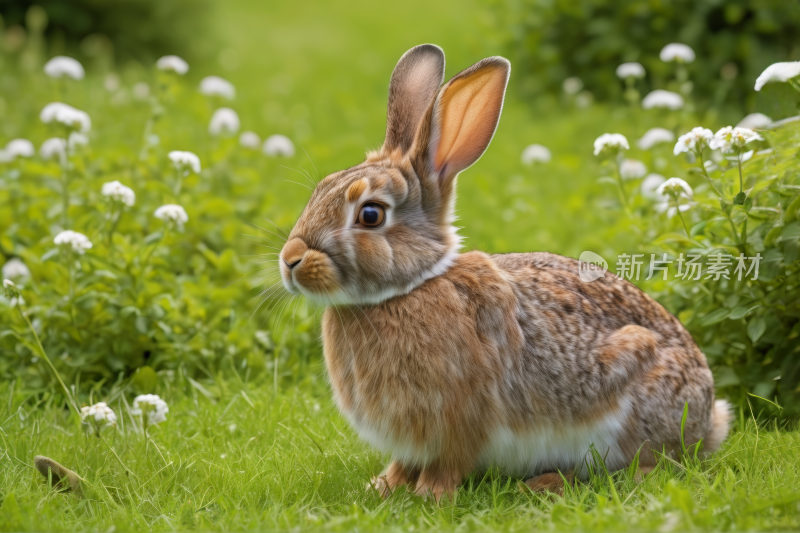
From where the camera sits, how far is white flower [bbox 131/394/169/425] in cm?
347

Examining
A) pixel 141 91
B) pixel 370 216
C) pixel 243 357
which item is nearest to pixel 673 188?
pixel 370 216

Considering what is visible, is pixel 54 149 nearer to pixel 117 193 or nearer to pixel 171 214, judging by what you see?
pixel 117 193

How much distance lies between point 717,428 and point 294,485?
71.5 inches

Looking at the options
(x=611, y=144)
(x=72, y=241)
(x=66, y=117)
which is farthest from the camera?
(x=66, y=117)

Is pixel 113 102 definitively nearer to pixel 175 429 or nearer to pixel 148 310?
pixel 148 310

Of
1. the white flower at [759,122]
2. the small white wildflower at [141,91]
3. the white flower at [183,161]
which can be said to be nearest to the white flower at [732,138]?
the white flower at [759,122]

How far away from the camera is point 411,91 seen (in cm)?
340

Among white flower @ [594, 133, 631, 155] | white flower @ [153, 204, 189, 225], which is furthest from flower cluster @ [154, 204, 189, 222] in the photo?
white flower @ [594, 133, 631, 155]

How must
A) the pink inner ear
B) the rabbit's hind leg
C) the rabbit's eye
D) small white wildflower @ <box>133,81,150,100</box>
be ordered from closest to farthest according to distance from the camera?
the rabbit's eye, the pink inner ear, the rabbit's hind leg, small white wildflower @ <box>133,81,150,100</box>

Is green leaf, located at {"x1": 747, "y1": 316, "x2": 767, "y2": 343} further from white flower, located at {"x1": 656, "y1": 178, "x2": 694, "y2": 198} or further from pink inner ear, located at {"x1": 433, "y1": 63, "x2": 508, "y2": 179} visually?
pink inner ear, located at {"x1": 433, "y1": 63, "x2": 508, "y2": 179}

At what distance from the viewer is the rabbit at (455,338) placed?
9.88 feet

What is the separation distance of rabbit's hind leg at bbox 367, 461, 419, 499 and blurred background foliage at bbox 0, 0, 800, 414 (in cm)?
105

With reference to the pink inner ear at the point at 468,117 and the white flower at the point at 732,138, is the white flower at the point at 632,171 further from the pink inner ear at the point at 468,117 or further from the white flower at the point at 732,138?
the pink inner ear at the point at 468,117

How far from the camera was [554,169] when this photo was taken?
7.88 metres
